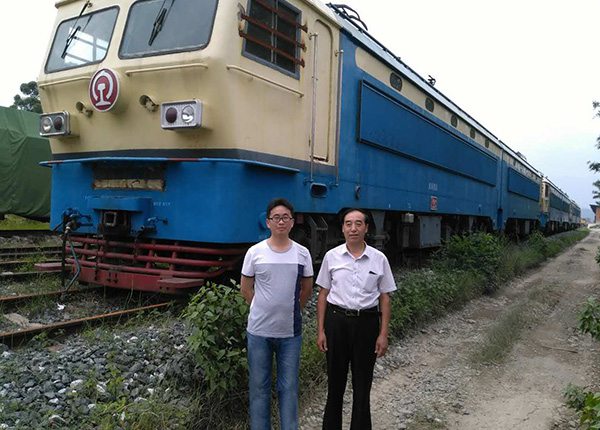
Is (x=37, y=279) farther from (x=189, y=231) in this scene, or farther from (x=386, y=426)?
(x=386, y=426)

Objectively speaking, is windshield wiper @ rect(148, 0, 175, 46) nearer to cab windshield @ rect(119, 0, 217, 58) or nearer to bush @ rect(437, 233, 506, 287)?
cab windshield @ rect(119, 0, 217, 58)

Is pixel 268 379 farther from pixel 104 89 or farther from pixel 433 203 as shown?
pixel 433 203

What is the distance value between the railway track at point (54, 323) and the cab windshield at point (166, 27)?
8.02 ft

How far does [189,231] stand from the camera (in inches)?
189

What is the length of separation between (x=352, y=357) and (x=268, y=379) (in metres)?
0.51

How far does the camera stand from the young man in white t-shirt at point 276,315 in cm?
281

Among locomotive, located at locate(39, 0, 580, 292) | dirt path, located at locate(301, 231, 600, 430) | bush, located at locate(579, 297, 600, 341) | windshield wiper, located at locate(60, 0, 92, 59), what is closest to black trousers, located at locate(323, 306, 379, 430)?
dirt path, located at locate(301, 231, 600, 430)

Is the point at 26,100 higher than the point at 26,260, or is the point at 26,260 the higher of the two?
the point at 26,100

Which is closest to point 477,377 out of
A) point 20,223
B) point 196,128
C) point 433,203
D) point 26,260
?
point 196,128

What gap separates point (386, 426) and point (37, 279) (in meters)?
4.83

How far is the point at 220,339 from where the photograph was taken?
329 centimetres

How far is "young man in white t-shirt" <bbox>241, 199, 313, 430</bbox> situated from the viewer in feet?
9.23

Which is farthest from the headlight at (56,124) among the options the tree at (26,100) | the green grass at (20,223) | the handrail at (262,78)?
the tree at (26,100)

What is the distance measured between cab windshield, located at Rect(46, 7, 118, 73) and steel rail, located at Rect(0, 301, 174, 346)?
2610 mm
